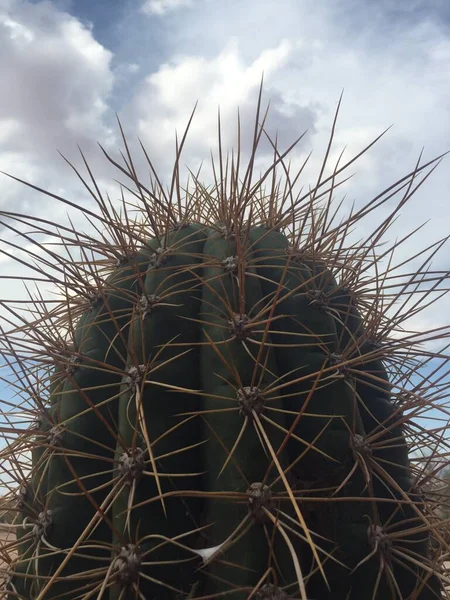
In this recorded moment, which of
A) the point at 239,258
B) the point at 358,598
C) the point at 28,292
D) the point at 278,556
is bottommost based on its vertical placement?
the point at 358,598

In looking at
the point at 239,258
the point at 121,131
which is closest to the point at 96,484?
the point at 239,258

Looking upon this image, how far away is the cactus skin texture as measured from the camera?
119 cm

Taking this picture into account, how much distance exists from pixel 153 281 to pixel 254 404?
48 centimetres

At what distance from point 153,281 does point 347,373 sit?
1.82 ft

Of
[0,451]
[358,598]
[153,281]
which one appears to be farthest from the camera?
[0,451]

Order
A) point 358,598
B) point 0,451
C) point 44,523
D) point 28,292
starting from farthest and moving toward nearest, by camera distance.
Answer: point 28,292
point 0,451
point 44,523
point 358,598

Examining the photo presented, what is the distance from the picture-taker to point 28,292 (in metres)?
1.90

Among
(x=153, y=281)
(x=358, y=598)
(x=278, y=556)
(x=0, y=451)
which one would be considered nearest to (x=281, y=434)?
(x=278, y=556)

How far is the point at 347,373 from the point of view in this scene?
139 centimetres

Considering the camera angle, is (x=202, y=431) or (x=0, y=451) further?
(x=0, y=451)

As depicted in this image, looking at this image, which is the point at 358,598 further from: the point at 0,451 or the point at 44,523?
the point at 0,451

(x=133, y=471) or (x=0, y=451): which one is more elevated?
(x=0, y=451)

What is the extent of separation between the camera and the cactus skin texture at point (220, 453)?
119cm

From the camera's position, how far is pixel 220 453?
1243mm
